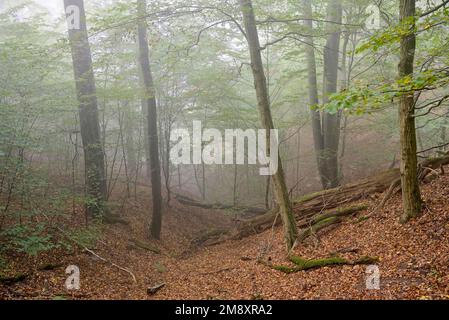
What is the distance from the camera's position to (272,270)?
785 centimetres

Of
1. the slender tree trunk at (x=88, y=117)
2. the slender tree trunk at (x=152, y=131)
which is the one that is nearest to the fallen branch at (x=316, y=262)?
the slender tree trunk at (x=152, y=131)

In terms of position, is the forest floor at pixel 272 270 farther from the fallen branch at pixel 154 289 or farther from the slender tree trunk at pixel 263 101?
the slender tree trunk at pixel 263 101

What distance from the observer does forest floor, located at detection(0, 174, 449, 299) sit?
216 inches

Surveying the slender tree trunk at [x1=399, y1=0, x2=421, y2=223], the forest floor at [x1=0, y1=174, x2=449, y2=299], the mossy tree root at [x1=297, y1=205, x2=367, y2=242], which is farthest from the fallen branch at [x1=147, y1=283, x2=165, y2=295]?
the slender tree trunk at [x1=399, y1=0, x2=421, y2=223]

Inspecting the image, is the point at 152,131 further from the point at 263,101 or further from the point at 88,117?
the point at 263,101

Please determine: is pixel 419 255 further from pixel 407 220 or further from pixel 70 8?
pixel 70 8

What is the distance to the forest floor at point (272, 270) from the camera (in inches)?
216

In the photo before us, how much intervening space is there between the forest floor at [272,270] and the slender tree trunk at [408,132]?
14.5 inches

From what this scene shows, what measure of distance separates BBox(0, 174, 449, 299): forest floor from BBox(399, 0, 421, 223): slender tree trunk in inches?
14.5

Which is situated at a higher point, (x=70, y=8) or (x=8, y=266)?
(x=70, y=8)
